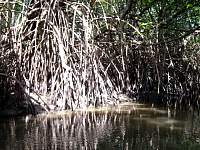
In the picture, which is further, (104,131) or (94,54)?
(94,54)

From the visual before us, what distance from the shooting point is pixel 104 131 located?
17.4ft

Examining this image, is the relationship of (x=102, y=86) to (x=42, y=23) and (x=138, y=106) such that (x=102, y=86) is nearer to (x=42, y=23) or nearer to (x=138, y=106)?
(x=138, y=106)

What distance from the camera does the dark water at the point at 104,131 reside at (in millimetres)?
4719

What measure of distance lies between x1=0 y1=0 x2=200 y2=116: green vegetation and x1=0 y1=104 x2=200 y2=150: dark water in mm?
540

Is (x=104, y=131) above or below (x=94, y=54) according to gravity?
below

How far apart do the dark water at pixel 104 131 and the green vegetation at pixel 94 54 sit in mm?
540

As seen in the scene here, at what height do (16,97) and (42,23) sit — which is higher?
(42,23)

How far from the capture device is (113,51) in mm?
8031

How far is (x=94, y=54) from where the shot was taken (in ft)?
24.1

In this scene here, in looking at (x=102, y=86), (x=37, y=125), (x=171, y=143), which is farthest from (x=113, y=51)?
(x=171, y=143)

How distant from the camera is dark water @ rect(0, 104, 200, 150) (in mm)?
4719

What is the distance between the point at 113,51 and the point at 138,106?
1.17m

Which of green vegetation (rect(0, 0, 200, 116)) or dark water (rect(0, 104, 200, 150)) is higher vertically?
green vegetation (rect(0, 0, 200, 116))

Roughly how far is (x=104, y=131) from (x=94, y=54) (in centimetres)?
222
